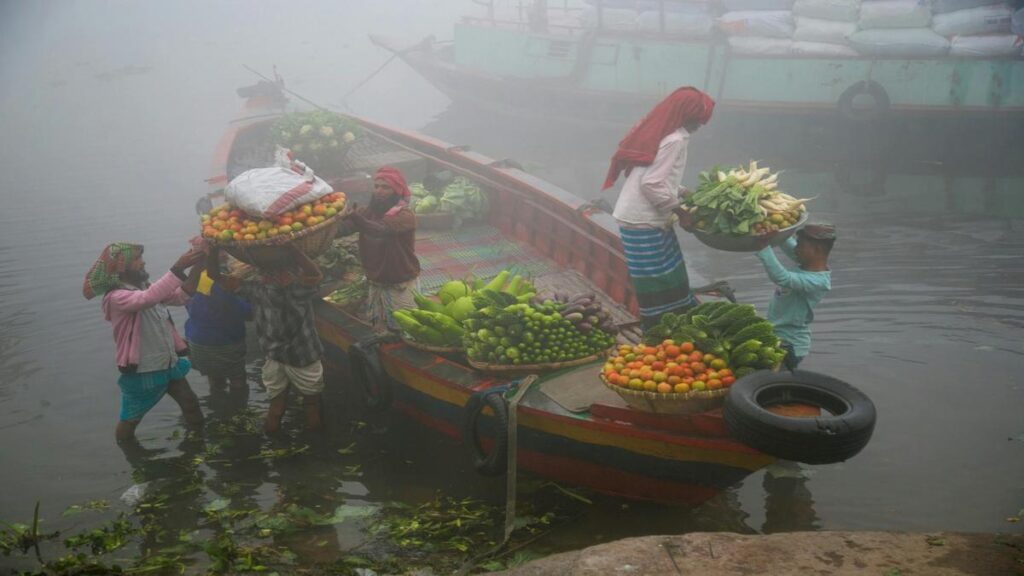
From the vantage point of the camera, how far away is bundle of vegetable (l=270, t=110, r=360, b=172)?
9.74 metres

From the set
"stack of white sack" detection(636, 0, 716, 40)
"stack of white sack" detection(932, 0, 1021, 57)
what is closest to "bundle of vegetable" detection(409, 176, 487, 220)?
"stack of white sack" detection(636, 0, 716, 40)

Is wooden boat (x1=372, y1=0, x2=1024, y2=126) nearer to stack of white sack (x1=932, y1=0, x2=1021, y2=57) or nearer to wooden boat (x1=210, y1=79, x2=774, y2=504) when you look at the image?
stack of white sack (x1=932, y1=0, x2=1021, y2=57)

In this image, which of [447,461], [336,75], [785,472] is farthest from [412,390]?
[336,75]

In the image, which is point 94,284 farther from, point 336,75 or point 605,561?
point 336,75

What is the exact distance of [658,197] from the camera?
16.8 feet

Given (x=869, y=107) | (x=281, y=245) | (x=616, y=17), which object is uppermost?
(x=616, y=17)

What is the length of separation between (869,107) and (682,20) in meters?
4.13

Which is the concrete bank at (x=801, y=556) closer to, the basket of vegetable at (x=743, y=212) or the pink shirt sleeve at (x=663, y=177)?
the basket of vegetable at (x=743, y=212)

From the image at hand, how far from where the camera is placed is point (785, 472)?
18.2 feet

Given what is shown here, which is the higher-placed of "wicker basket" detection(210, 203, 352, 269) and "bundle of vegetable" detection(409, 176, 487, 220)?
"wicker basket" detection(210, 203, 352, 269)

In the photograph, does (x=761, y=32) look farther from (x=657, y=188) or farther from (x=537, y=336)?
(x=537, y=336)

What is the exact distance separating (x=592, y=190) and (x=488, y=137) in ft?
20.0

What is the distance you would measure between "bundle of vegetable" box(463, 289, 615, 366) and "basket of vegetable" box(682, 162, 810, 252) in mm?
900

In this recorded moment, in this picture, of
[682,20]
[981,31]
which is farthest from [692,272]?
[682,20]
